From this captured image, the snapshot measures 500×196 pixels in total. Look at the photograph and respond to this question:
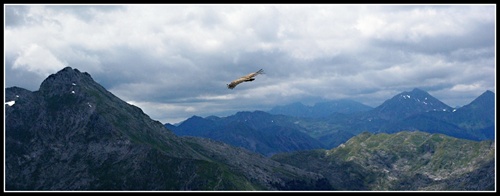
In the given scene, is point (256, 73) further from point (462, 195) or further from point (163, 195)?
point (462, 195)

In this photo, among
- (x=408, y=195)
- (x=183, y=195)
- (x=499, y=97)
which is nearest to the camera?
(x=408, y=195)

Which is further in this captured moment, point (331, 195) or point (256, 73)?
point (331, 195)

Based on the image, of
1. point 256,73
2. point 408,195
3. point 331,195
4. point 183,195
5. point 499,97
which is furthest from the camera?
point 499,97

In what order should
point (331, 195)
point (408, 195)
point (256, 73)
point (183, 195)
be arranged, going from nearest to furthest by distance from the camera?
point (256, 73)
point (331, 195)
point (408, 195)
point (183, 195)

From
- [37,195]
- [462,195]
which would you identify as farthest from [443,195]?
[37,195]

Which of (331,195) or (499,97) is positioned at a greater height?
(499,97)

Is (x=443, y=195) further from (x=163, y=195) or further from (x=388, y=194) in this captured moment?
(x=163, y=195)

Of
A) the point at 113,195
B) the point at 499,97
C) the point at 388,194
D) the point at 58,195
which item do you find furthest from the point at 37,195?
the point at 499,97

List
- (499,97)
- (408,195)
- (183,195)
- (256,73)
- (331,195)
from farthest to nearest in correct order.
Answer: (499,97) < (183,195) < (408,195) < (331,195) < (256,73)

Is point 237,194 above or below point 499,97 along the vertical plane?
below
